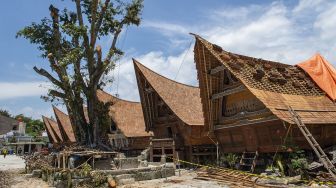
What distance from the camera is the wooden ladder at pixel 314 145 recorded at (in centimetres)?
1054

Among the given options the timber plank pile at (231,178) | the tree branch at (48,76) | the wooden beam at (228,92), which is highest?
the tree branch at (48,76)

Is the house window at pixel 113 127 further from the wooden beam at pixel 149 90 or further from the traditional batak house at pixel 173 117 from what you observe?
the wooden beam at pixel 149 90

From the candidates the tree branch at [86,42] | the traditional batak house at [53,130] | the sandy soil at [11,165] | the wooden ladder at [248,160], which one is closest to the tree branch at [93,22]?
the tree branch at [86,42]

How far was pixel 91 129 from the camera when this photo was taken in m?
23.7

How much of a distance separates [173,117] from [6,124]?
62.8 m

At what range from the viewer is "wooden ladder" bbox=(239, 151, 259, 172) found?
47.8 feet

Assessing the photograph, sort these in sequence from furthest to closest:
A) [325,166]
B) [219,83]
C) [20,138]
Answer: [20,138]
[219,83]
[325,166]

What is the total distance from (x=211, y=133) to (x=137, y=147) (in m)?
9.78

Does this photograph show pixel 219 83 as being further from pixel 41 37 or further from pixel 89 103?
pixel 41 37

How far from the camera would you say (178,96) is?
2202cm

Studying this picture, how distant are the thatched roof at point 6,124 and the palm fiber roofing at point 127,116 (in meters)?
52.7

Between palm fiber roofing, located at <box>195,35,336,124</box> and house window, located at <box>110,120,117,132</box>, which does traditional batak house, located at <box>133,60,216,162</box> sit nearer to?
palm fiber roofing, located at <box>195,35,336,124</box>

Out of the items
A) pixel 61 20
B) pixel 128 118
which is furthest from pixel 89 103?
pixel 61 20

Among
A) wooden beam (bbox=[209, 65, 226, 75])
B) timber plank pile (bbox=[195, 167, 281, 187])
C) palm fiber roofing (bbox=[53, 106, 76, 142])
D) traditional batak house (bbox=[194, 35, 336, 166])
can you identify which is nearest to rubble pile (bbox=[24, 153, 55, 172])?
timber plank pile (bbox=[195, 167, 281, 187])
